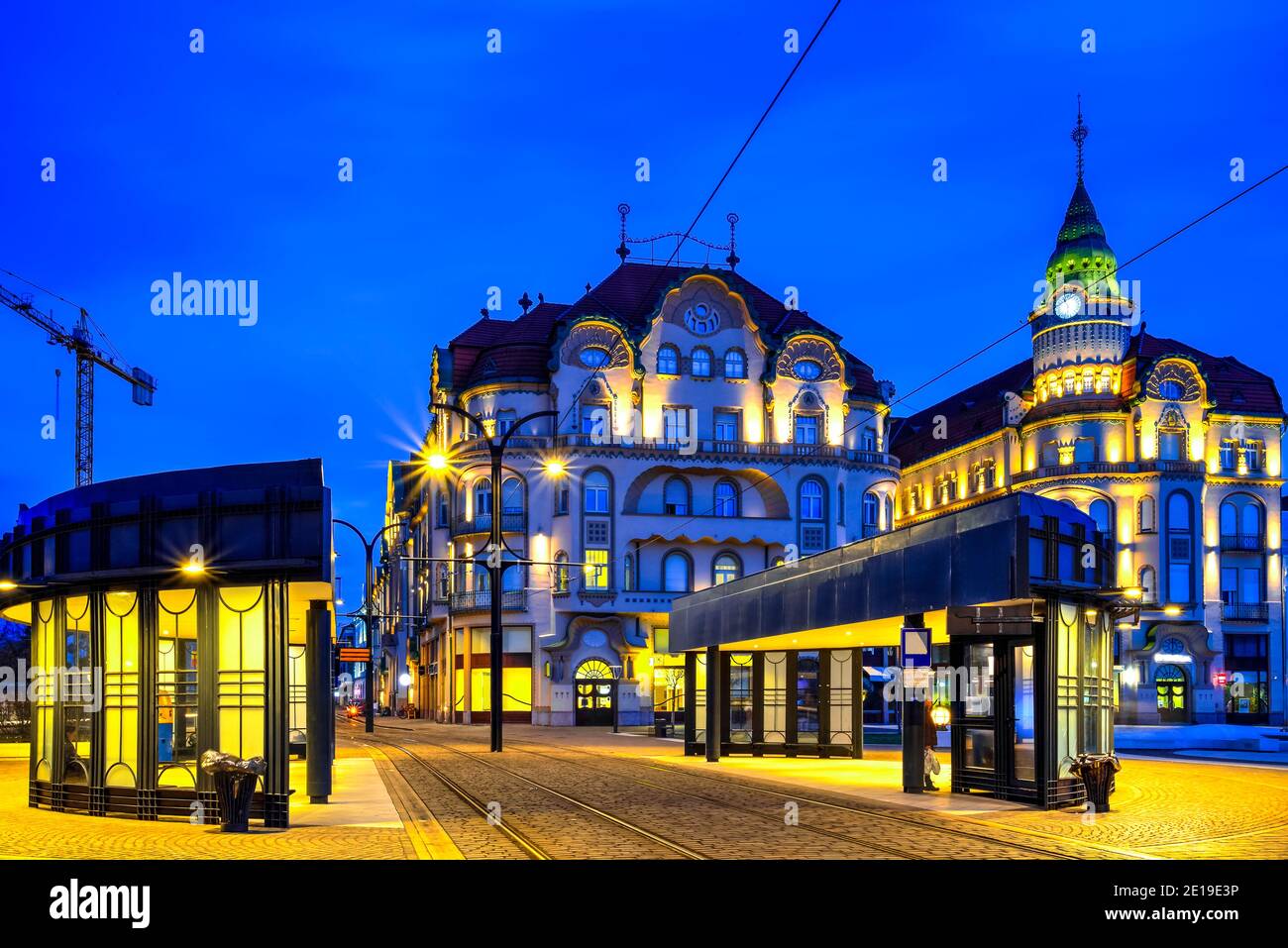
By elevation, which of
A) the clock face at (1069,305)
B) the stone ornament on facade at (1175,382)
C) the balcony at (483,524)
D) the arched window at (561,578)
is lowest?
the arched window at (561,578)

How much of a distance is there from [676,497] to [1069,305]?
24222 millimetres

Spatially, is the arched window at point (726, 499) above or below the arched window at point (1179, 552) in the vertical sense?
above

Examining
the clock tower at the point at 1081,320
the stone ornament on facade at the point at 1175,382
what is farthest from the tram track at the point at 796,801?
the clock tower at the point at 1081,320

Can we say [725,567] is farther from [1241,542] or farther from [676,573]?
[1241,542]

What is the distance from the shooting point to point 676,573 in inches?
2756

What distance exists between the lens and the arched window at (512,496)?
6925 cm

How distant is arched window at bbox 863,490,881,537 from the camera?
242 feet

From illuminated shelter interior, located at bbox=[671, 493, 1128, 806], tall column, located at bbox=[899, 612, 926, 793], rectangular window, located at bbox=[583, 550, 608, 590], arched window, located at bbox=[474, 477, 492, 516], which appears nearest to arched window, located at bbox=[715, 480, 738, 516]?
rectangular window, located at bbox=[583, 550, 608, 590]

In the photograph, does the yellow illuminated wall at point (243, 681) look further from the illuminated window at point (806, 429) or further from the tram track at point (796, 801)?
the illuminated window at point (806, 429)

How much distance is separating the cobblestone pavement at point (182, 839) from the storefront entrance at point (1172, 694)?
6127 cm

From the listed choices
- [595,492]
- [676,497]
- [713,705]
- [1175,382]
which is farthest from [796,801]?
[1175,382]

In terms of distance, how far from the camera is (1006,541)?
2144 cm
